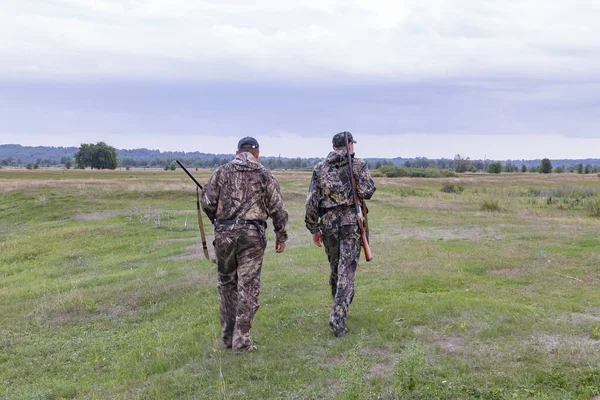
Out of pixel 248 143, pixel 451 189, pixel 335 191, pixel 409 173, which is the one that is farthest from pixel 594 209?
pixel 409 173

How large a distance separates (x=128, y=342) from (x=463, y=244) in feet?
32.3

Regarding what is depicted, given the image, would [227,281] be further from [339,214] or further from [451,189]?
[451,189]

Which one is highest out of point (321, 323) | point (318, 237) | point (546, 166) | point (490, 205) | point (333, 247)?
point (546, 166)

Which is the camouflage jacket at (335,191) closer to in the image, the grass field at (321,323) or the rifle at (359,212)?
the rifle at (359,212)

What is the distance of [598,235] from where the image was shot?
16.0 meters

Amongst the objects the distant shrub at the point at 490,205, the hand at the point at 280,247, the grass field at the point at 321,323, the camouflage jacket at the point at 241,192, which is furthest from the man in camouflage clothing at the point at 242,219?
the distant shrub at the point at 490,205

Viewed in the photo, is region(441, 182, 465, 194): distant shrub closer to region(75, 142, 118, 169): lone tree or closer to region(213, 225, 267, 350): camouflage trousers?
region(213, 225, 267, 350): camouflage trousers

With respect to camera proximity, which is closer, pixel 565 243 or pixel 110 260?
pixel 565 243

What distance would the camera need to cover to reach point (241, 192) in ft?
21.1

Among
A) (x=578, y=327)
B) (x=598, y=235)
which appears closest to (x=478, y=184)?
(x=598, y=235)

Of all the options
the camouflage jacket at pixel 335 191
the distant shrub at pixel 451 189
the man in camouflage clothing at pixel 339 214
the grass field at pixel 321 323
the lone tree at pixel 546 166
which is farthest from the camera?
the lone tree at pixel 546 166

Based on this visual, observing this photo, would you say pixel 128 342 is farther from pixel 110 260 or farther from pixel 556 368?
pixel 110 260

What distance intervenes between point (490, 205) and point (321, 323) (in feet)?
76.6

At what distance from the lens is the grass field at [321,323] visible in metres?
5.41
